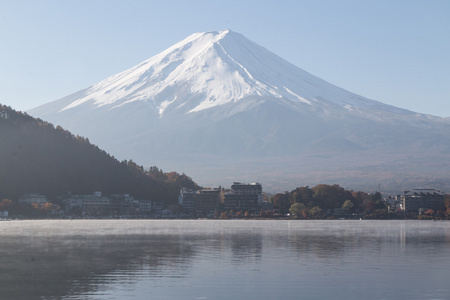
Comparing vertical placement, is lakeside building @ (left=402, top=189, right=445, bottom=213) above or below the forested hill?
below

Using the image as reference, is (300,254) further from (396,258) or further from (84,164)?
(84,164)

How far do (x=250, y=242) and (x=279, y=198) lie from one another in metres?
116

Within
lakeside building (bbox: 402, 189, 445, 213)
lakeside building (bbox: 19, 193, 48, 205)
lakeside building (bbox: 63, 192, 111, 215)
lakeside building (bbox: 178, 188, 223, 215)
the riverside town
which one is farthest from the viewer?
lakeside building (bbox: 178, 188, 223, 215)

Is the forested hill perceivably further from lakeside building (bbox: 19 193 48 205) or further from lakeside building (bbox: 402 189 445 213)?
lakeside building (bbox: 402 189 445 213)

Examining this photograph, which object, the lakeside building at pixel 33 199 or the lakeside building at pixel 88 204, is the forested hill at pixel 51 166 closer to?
the lakeside building at pixel 33 199

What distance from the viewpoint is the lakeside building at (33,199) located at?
518 feet

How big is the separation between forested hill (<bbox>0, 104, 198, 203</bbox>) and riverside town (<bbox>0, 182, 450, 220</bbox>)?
3.24m

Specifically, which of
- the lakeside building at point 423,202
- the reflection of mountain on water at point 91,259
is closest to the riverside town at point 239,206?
the lakeside building at point 423,202

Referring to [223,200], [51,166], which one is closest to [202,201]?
[223,200]

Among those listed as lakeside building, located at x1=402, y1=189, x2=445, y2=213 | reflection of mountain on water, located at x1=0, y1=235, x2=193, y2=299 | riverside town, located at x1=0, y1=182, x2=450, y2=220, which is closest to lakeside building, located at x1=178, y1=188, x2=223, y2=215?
riverside town, located at x1=0, y1=182, x2=450, y2=220

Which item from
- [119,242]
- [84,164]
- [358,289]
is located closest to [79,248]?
[119,242]

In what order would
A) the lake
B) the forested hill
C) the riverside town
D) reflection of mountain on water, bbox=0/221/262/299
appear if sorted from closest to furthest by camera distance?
1. the lake
2. reflection of mountain on water, bbox=0/221/262/299
3. the riverside town
4. the forested hill

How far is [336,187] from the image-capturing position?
186500 mm

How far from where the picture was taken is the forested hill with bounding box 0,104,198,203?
551 ft
